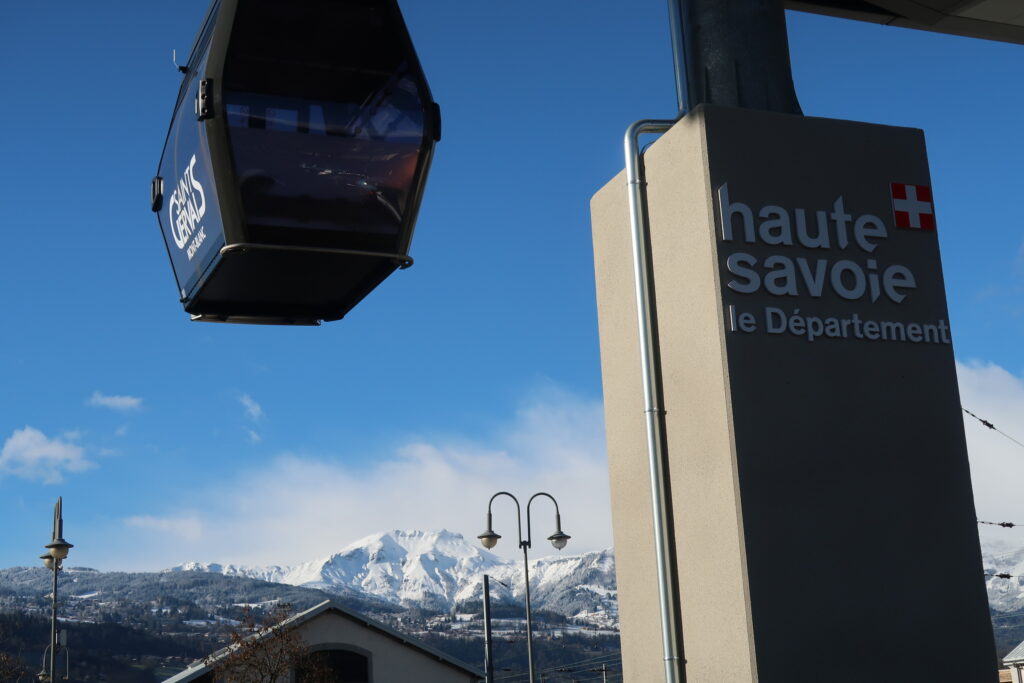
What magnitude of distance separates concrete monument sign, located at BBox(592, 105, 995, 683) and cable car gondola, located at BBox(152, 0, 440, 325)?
1.79 metres

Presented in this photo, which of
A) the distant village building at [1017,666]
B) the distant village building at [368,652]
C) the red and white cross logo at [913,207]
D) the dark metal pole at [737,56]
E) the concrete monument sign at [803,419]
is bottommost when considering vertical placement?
the distant village building at [1017,666]

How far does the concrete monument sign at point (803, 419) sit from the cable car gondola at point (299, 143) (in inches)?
70.5

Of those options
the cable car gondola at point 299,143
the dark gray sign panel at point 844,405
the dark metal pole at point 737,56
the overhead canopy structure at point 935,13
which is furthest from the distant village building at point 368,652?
the cable car gondola at point 299,143

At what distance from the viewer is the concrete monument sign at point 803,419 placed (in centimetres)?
650

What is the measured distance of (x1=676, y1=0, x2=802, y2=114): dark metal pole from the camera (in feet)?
24.5

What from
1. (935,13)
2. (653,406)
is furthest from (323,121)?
(935,13)

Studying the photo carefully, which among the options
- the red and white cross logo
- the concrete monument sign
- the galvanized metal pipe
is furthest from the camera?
the red and white cross logo

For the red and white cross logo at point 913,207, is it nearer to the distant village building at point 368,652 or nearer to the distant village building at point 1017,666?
the distant village building at point 368,652

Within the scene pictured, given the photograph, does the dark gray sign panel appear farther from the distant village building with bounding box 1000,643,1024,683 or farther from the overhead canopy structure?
the distant village building with bounding box 1000,643,1024,683

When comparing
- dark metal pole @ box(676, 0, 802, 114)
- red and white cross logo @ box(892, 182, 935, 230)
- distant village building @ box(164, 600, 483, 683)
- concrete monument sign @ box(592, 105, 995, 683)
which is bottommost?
distant village building @ box(164, 600, 483, 683)

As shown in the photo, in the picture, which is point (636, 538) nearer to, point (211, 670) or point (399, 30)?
point (399, 30)

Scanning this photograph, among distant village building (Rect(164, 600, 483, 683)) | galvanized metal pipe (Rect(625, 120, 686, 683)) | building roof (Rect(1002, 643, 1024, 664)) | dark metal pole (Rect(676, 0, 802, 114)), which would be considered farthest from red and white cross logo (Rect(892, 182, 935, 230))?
building roof (Rect(1002, 643, 1024, 664))

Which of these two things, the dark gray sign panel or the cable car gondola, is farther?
the dark gray sign panel

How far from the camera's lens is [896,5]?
995 centimetres
